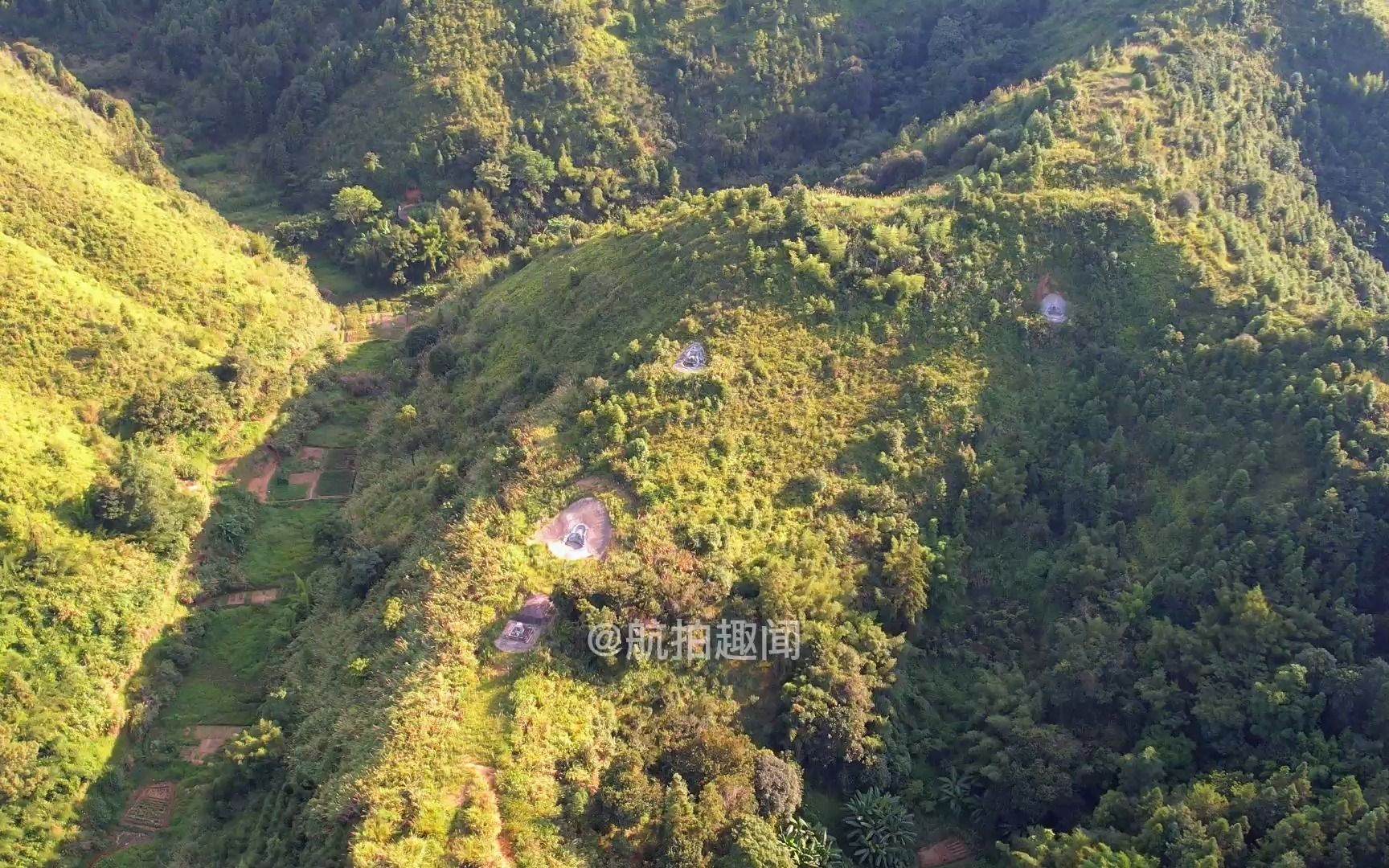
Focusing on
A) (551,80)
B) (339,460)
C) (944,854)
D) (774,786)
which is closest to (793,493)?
(774,786)

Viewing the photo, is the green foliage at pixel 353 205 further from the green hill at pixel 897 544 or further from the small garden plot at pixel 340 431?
the small garden plot at pixel 340 431

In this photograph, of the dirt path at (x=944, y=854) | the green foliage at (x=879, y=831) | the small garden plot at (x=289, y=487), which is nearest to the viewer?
the green foliage at (x=879, y=831)

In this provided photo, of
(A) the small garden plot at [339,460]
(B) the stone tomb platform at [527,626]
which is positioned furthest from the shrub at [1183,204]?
(A) the small garden plot at [339,460]

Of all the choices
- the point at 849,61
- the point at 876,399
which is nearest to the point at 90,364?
the point at 876,399

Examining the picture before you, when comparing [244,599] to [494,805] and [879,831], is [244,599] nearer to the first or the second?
[494,805]

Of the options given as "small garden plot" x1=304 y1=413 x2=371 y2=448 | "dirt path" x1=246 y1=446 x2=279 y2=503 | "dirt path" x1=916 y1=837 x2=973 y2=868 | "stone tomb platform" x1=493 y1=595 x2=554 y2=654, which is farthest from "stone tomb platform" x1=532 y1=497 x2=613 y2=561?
"small garden plot" x1=304 y1=413 x2=371 y2=448

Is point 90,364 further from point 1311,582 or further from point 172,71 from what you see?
point 1311,582
